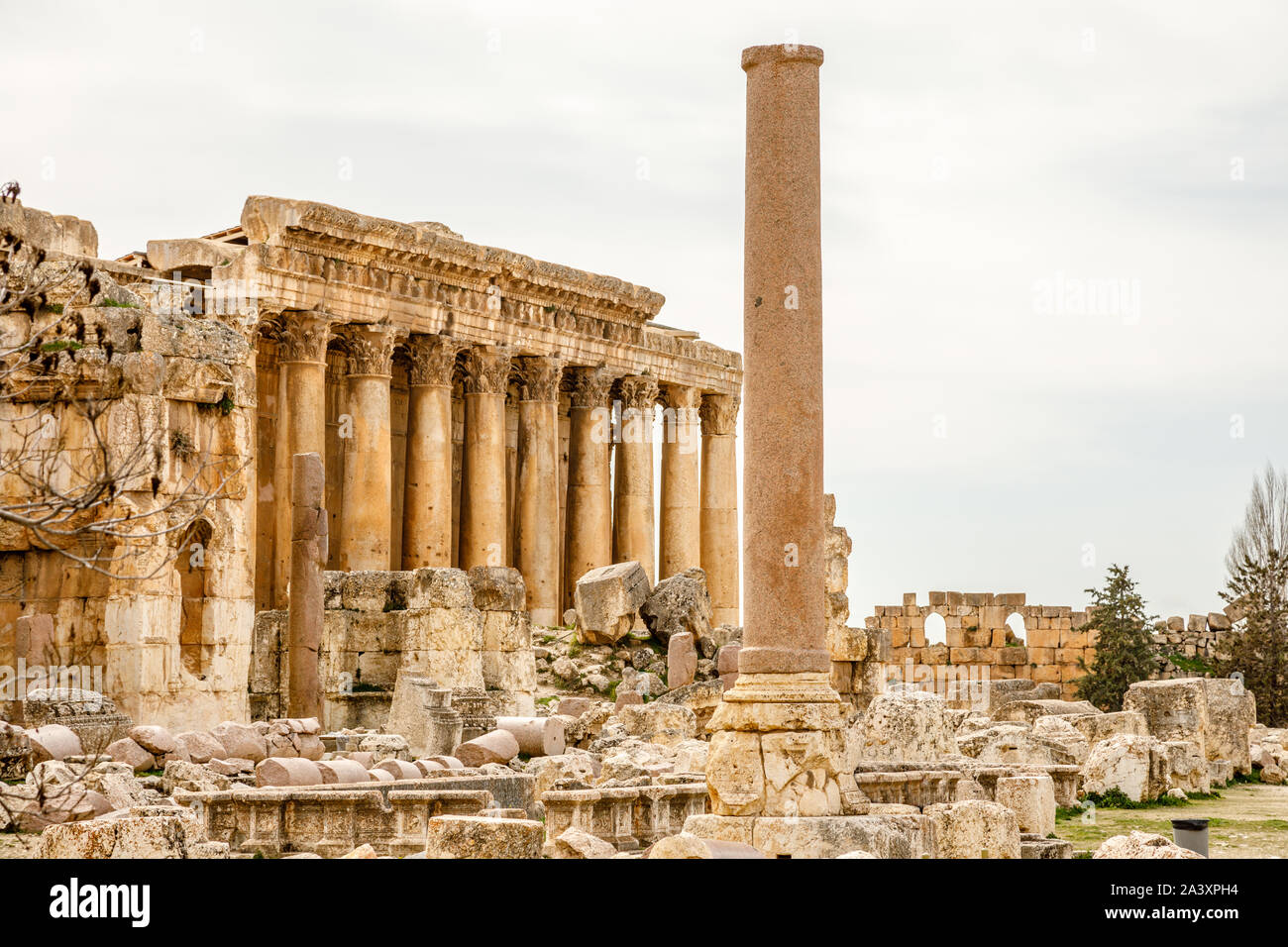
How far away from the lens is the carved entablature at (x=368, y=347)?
34.0m

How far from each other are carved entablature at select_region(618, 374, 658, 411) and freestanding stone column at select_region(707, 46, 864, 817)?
92.6 ft

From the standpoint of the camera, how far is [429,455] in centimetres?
3544

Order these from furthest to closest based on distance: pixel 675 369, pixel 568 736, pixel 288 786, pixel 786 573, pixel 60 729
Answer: pixel 675 369
pixel 568 736
pixel 60 729
pixel 288 786
pixel 786 573

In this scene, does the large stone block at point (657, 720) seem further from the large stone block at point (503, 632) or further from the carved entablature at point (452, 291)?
the carved entablature at point (452, 291)

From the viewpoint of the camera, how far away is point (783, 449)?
1314 centimetres

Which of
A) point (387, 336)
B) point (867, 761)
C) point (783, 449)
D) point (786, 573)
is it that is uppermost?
point (387, 336)

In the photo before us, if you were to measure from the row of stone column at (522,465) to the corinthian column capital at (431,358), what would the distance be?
0.03 metres

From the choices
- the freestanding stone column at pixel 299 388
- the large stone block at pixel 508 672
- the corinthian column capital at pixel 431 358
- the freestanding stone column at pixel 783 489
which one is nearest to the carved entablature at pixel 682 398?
the corinthian column capital at pixel 431 358

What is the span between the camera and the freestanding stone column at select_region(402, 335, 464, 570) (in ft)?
115

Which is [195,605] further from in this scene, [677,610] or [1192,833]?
[1192,833]

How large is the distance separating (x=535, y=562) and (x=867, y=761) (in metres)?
20.5

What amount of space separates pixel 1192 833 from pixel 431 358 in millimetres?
24772
